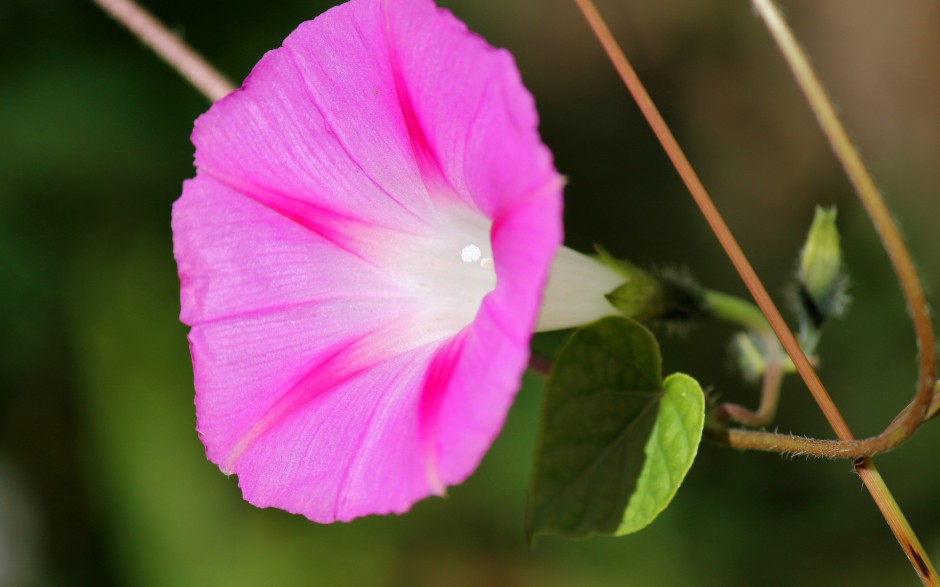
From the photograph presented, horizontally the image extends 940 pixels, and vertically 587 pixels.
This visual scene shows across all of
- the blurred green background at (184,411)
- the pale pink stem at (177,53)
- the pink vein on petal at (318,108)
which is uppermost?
the pale pink stem at (177,53)

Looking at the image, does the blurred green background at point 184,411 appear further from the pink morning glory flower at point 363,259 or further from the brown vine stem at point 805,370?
the brown vine stem at point 805,370

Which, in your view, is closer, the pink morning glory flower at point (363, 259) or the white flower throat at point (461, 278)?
the pink morning glory flower at point (363, 259)

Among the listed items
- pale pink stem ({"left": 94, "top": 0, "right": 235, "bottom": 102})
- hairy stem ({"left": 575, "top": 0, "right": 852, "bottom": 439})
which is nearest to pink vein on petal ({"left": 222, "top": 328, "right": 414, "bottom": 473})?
hairy stem ({"left": 575, "top": 0, "right": 852, "bottom": 439})

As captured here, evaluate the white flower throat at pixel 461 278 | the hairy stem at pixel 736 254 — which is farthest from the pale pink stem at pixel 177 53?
the hairy stem at pixel 736 254

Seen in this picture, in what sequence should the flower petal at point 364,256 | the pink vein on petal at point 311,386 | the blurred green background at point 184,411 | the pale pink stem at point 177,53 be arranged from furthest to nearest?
the blurred green background at point 184,411, the pale pink stem at point 177,53, the pink vein on petal at point 311,386, the flower petal at point 364,256

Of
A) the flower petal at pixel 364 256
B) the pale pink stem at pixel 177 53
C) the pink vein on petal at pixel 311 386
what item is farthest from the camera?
the pale pink stem at pixel 177 53

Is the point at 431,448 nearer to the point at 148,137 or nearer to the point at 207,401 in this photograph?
the point at 207,401
